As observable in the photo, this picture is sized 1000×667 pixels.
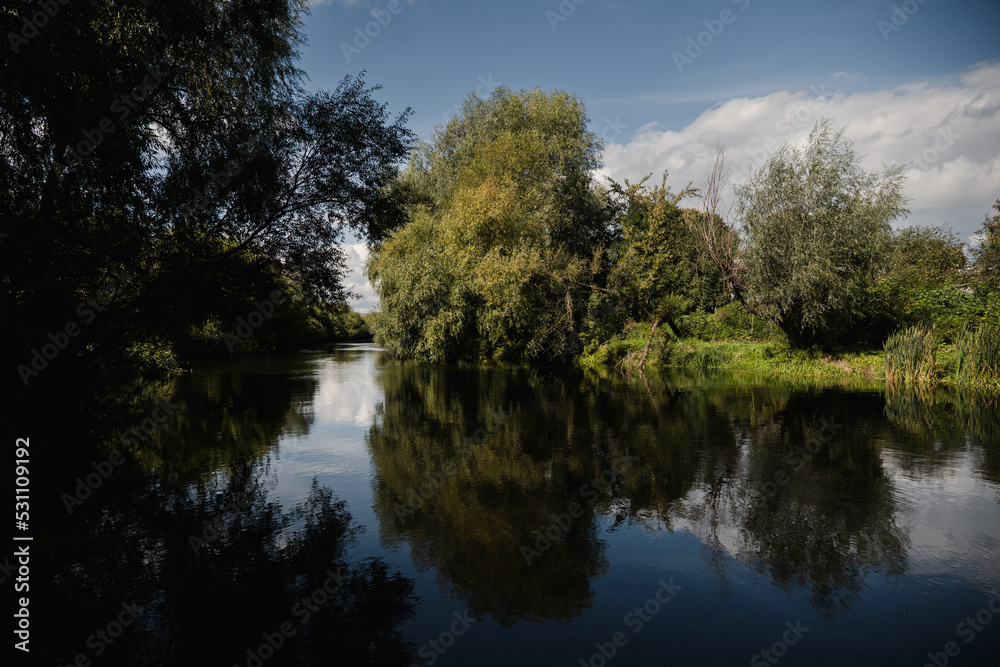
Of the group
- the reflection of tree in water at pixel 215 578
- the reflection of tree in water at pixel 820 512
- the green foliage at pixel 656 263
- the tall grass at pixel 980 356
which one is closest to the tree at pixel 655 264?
the green foliage at pixel 656 263

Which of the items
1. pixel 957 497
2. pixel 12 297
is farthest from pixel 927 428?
pixel 12 297

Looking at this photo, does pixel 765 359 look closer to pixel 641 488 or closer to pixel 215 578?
pixel 641 488

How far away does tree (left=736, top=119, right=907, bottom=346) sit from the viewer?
23531mm

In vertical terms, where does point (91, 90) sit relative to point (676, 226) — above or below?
below

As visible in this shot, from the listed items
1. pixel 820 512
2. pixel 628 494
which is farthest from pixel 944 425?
pixel 628 494

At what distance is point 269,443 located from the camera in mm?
13406

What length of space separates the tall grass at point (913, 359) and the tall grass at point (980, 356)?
980 mm

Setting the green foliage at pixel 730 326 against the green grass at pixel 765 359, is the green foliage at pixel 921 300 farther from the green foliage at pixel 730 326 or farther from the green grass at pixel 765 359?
the green foliage at pixel 730 326

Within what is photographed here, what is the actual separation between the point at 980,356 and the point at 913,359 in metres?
2.03

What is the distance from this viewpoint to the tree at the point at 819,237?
77.2ft

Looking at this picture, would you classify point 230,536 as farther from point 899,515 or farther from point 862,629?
point 899,515

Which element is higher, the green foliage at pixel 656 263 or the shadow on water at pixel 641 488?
the green foliage at pixel 656 263

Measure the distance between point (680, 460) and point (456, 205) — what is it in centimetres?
2643

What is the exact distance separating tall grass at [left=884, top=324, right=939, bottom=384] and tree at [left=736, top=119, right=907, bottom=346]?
2747 mm
